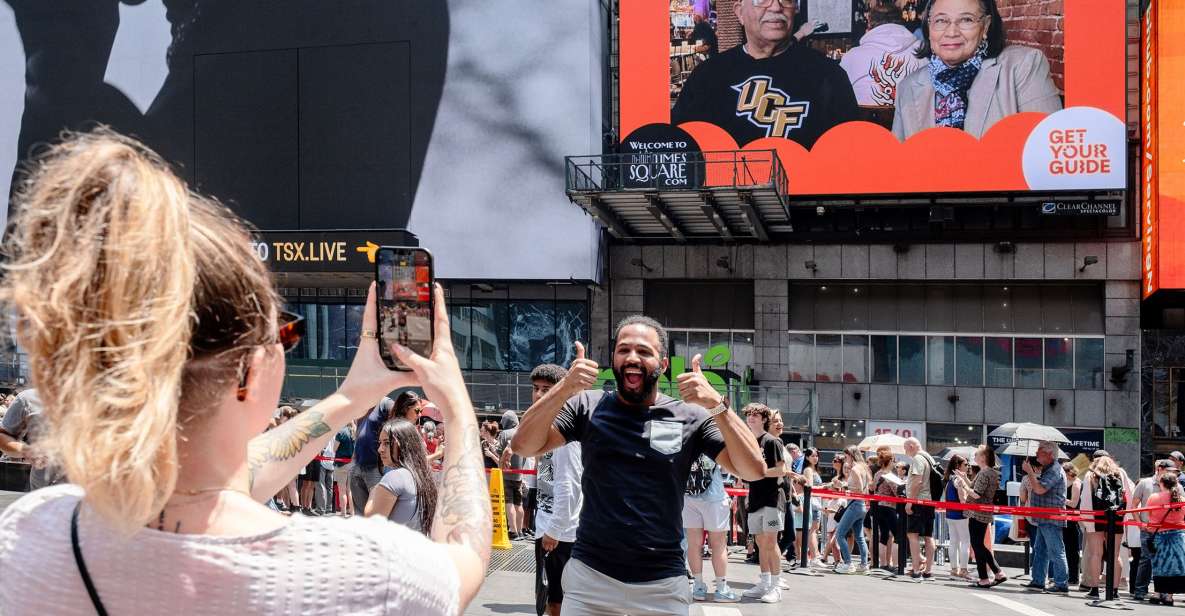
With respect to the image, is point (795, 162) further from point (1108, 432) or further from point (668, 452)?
point (668, 452)

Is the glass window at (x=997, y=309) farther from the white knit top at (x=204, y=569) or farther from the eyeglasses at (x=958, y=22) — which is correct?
the white knit top at (x=204, y=569)

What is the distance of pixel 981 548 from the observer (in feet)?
39.5

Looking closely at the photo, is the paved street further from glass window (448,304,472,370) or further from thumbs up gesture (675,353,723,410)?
glass window (448,304,472,370)

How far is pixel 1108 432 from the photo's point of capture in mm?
26172

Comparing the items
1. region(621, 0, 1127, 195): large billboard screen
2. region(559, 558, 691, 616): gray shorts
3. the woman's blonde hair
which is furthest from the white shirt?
region(621, 0, 1127, 195): large billboard screen

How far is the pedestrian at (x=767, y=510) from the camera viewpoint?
9773 mm

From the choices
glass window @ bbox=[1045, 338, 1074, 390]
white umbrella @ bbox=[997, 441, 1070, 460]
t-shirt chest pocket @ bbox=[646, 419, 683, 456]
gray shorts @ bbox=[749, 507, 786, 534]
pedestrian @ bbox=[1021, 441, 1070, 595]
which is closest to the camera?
t-shirt chest pocket @ bbox=[646, 419, 683, 456]

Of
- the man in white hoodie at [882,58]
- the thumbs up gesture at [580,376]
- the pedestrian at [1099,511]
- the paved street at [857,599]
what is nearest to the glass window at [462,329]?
the man in white hoodie at [882,58]

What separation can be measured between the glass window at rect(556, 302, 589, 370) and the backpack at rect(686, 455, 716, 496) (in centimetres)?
1943

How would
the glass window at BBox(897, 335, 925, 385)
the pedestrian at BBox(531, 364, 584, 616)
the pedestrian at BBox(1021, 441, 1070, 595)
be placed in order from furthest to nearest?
the glass window at BBox(897, 335, 925, 385)
the pedestrian at BBox(1021, 441, 1070, 595)
the pedestrian at BBox(531, 364, 584, 616)

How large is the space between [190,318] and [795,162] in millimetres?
26868

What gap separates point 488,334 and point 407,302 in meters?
28.4

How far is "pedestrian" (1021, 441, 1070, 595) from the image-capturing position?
11.8m

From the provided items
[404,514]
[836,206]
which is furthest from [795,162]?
[404,514]
